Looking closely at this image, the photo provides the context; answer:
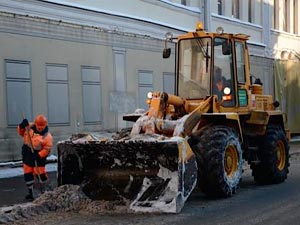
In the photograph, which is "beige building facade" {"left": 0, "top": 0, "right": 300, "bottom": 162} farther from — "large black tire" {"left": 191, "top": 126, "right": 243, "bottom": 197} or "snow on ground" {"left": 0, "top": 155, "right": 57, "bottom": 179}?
"large black tire" {"left": 191, "top": 126, "right": 243, "bottom": 197}

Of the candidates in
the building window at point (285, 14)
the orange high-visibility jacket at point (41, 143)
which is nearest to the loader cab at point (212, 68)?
the orange high-visibility jacket at point (41, 143)

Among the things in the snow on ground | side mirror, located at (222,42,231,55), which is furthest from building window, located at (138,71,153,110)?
side mirror, located at (222,42,231,55)

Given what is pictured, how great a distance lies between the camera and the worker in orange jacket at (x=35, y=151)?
10.6 meters

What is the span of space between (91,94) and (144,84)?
284 cm

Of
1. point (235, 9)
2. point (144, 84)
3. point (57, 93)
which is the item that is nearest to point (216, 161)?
point (57, 93)

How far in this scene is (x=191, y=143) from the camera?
9984 mm

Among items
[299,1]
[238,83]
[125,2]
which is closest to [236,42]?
[238,83]

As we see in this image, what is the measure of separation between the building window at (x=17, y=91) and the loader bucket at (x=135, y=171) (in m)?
6.23

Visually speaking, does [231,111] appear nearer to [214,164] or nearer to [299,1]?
[214,164]

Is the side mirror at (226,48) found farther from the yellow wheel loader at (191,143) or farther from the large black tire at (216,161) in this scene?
the large black tire at (216,161)

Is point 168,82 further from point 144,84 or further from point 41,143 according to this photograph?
point 41,143

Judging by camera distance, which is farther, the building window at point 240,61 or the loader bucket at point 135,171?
the building window at point 240,61

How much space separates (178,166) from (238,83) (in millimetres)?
3178

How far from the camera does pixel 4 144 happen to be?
50.8 feet
